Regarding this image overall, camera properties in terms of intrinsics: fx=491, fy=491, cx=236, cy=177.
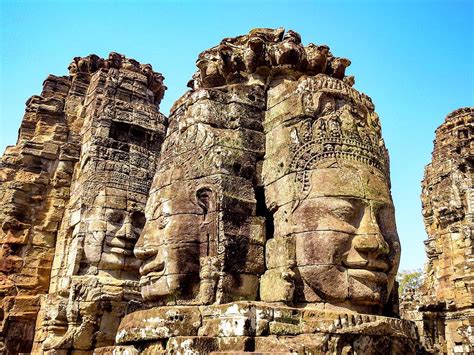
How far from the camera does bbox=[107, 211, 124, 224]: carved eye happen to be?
9.46m

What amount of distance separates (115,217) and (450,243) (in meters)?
11.5

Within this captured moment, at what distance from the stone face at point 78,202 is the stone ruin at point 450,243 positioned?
10278mm

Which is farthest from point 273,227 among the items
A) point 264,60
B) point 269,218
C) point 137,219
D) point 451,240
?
point 451,240

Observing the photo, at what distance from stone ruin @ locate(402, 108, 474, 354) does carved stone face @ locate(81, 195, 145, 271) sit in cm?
1008

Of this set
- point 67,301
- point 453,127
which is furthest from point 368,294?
point 453,127

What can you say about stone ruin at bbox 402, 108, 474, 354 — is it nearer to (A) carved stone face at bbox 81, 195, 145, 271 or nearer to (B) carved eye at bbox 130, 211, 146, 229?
(B) carved eye at bbox 130, 211, 146, 229

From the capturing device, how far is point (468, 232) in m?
15.3

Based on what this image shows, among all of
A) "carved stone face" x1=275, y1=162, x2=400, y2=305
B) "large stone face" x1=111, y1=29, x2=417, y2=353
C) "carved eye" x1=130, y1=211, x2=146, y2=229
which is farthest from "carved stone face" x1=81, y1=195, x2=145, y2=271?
"carved stone face" x1=275, y1=162, x2=400, y2=305

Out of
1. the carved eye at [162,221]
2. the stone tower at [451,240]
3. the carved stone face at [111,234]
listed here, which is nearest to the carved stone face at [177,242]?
the carved eye at [162,221]

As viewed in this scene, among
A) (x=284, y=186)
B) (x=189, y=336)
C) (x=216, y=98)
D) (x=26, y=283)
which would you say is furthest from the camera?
(x=26, y=283)

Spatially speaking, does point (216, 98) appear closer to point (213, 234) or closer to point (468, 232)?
point (213, 234)

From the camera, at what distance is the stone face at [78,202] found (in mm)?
8891

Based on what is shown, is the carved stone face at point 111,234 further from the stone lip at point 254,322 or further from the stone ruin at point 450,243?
the stone ruin at point 450,243

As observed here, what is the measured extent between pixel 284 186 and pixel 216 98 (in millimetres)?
1404
